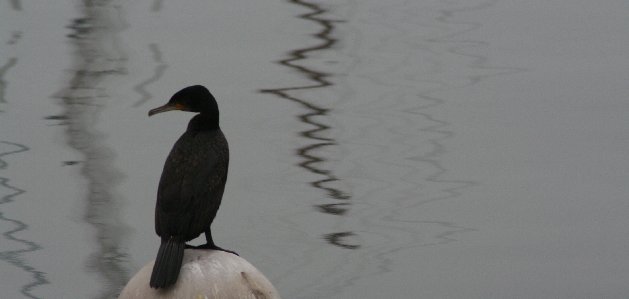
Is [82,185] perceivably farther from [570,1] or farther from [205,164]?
[570,1]

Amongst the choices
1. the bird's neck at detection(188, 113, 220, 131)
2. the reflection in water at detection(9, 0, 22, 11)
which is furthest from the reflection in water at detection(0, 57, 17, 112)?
the bird's neck at detection(188, 113, 220, 131)

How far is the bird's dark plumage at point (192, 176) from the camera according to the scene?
5621 millimetres

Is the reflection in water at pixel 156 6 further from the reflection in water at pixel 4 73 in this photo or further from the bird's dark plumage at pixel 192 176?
the bird's dark plumage at pixel 192 176

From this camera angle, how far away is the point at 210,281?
5402mm

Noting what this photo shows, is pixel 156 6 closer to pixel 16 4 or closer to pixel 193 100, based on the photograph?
pixel 16 4

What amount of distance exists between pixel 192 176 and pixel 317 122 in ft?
16.4

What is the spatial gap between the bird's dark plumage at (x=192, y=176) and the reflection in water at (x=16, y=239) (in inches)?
109

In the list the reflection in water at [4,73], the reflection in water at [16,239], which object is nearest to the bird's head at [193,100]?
the reflection in water at [16,239]

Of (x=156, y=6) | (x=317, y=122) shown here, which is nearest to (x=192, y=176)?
(x=317, y=122)

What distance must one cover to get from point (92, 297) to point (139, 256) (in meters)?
0.47

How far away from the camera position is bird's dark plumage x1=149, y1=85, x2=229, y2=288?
5621 millimetres

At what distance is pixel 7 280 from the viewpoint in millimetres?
8508

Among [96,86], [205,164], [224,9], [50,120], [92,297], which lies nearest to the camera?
[205,164]

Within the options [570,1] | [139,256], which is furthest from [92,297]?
[570,1]
